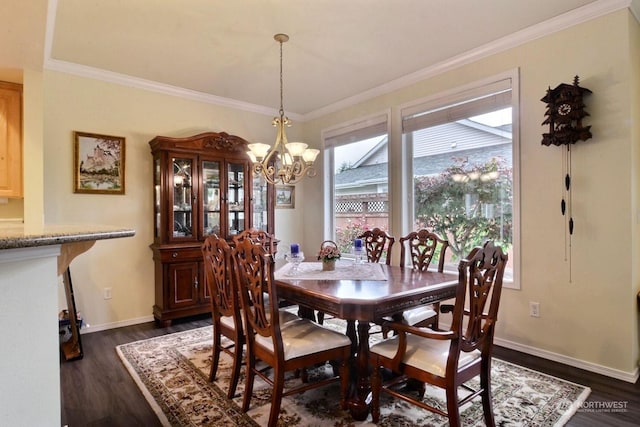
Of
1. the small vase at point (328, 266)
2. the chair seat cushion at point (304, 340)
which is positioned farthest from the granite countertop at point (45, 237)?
the small vase at point (328, 266)

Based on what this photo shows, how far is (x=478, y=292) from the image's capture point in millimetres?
1702

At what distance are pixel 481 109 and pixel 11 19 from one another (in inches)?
133

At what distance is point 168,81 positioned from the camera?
3.85 metres

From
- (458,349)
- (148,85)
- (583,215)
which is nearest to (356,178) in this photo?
(583,215)

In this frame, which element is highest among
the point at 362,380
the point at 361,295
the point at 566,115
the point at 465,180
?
the point at 566,115

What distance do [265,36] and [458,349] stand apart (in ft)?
8.83

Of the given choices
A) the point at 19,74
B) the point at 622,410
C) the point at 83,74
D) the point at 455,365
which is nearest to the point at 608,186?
the point at 622,410

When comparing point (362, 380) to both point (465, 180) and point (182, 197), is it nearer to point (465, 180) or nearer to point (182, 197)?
point (465, 180)

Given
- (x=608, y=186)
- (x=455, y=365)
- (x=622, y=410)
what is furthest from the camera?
(x=608, y=186)

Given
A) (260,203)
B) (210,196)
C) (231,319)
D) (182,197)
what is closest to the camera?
(231,319)

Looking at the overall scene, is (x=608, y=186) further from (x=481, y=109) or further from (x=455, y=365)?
(x=455, y=365)

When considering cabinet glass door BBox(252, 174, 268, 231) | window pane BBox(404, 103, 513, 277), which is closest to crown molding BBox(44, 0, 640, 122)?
window pane BBox(404, 103, 513, 277)

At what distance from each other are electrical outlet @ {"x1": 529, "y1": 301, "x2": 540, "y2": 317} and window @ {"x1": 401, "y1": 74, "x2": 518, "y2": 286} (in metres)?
0.26

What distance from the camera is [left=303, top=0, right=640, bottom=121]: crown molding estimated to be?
2.51 m
